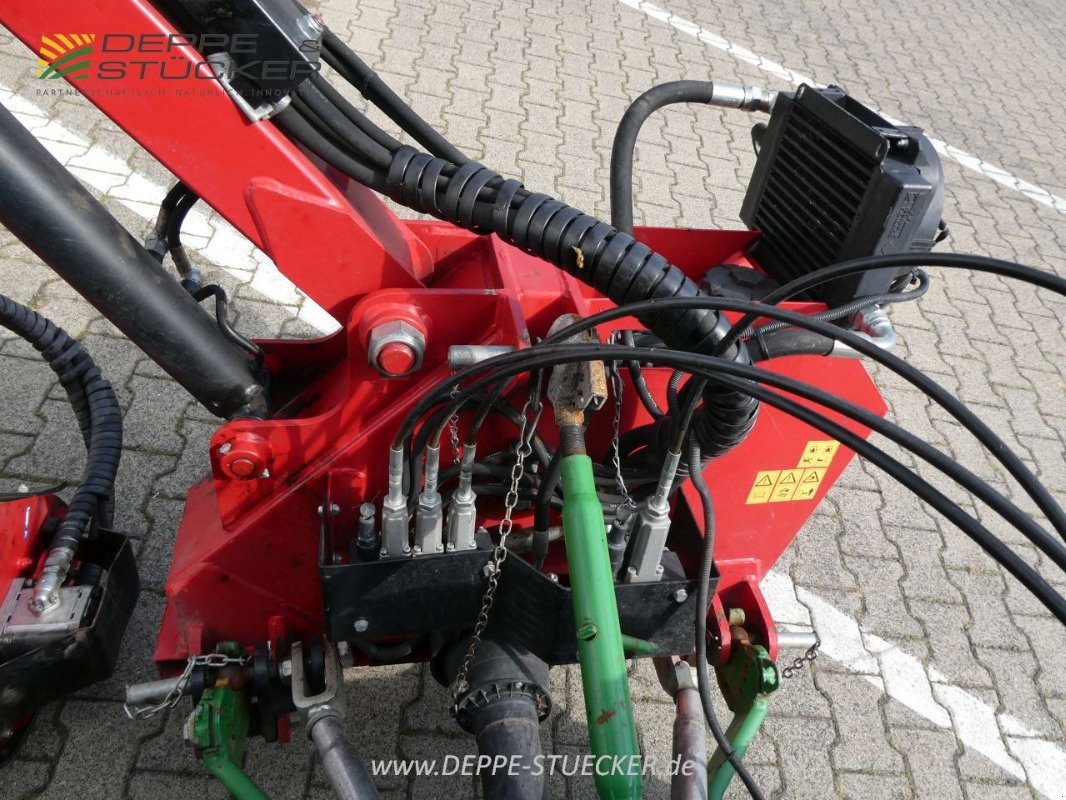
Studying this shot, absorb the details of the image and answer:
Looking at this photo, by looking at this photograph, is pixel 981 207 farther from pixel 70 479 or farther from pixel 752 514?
pixel 70 479

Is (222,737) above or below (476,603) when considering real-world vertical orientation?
below

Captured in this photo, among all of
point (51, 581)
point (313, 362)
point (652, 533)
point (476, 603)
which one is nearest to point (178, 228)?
point (313, 362)

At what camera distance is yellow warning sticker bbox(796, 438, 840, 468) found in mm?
2018

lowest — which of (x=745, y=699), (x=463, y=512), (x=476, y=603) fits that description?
(x=745, y=699)

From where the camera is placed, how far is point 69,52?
4.37 ft

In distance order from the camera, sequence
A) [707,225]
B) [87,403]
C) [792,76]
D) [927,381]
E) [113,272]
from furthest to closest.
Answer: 1. [792,76]
2. [707,225]
3. [87,403]
4. [113,272]
5. [927,381]

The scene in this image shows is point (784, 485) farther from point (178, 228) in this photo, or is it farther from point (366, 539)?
point (178, 228)

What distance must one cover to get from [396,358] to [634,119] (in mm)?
917

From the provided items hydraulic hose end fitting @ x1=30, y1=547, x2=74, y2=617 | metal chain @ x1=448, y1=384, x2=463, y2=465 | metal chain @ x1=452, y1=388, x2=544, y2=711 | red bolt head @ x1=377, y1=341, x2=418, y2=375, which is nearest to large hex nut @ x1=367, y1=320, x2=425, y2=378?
red bolt head @ x1=377, y1=341, x2=418, y2=375

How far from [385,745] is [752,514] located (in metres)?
1.13

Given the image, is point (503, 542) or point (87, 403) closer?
point (503, 542)

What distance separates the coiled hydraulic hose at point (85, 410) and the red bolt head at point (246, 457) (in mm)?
548

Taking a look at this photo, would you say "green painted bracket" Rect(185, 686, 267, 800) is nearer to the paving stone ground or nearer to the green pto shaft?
the paving stone ground

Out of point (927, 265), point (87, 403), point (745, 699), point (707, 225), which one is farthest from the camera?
point (707, 225)
